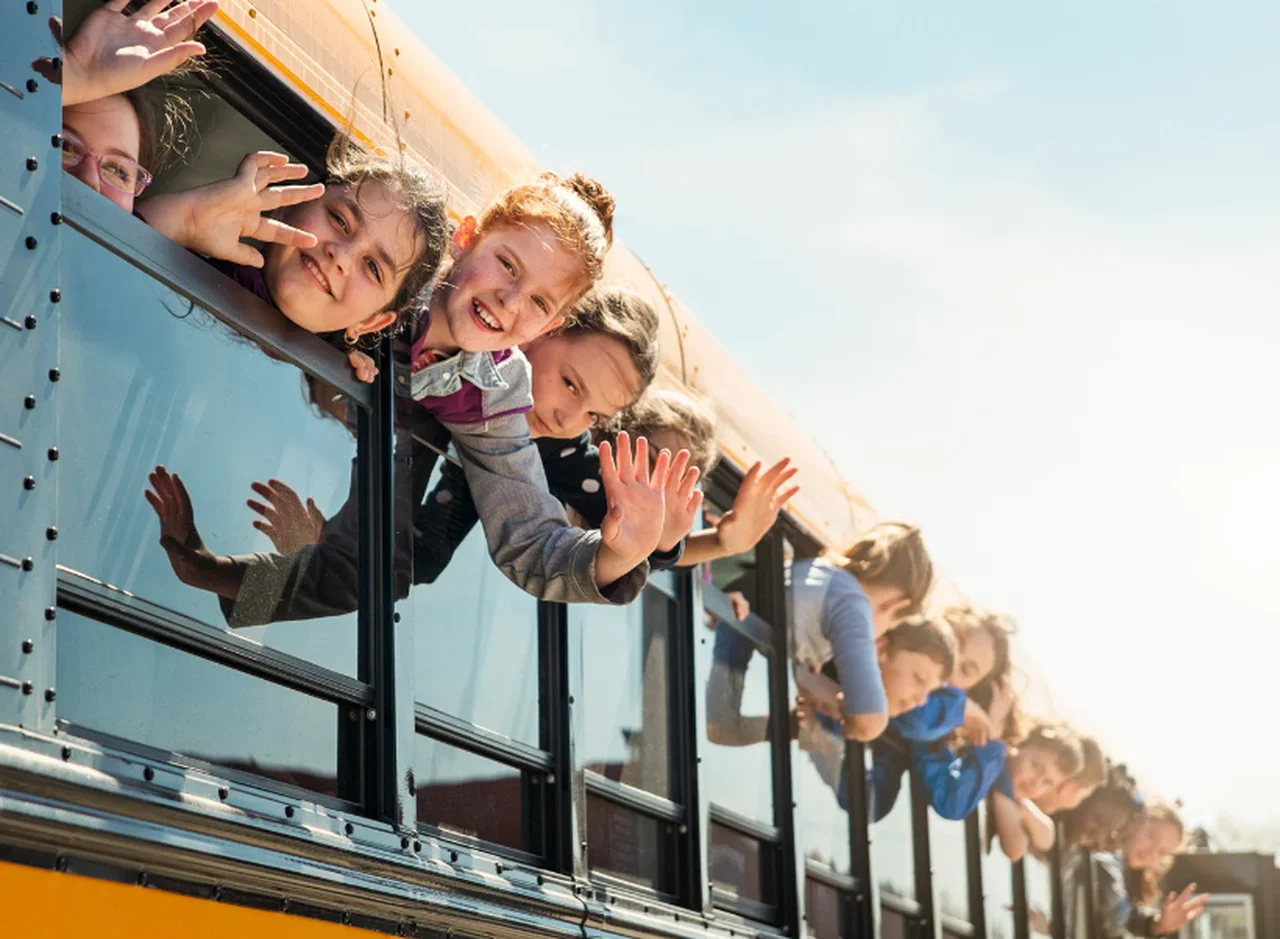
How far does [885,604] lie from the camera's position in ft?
15.0

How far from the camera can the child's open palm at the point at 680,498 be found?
275cm

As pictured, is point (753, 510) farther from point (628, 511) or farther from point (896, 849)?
point (896, 849)

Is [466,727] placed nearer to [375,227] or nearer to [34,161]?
[375,227]

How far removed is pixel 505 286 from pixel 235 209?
0.55m

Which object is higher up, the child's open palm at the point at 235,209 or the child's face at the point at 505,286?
the child's face at the point at 505,286

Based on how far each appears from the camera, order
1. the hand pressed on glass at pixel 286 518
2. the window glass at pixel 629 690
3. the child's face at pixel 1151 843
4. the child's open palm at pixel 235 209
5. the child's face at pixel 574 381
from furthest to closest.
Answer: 1. the child's face at pixel 1151 843
2. the window glass at pixel 629 690
3. the child's face at pixel 574 381
4. the hand pressed on glass at pixel 286 518
5. the child's open palm at pixel 235 209

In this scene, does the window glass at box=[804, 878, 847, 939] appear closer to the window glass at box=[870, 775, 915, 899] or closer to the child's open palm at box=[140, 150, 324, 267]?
the window glass at box=[870, 775, 915, 899]

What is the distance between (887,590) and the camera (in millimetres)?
4570

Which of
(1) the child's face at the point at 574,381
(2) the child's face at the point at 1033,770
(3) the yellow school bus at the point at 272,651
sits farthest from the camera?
(2) the child's face at the point at 1033,770

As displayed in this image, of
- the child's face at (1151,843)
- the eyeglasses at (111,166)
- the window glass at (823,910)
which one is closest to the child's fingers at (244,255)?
the eyeglasses at (111,166)

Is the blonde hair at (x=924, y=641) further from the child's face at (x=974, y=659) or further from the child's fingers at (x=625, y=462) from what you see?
the child's fingers at (x=625, y=462)

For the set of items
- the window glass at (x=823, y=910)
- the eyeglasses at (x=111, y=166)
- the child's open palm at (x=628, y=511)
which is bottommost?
the window glass at (x=823, y=910)

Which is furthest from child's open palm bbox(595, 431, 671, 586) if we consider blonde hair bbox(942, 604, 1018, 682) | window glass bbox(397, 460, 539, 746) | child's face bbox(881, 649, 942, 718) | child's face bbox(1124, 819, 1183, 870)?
child's face bbox(1124, 819, 1183, 870)

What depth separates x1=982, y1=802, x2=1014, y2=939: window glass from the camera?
19.2 ft
